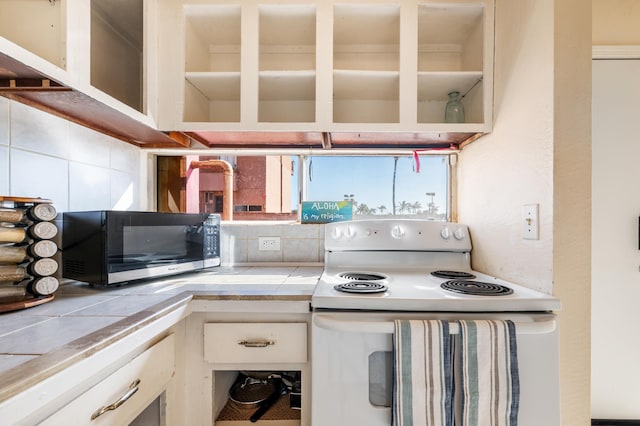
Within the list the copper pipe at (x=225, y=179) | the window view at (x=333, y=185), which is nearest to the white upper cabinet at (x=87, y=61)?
the copper pipe at (x=225, y=179)

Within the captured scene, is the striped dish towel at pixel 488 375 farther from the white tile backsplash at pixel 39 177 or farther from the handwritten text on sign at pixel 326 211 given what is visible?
the white tile backsplash at pixel 39 177

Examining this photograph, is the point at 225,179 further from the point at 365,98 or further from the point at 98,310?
the point at 98,310

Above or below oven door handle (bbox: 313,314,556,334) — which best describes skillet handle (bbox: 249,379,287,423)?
below

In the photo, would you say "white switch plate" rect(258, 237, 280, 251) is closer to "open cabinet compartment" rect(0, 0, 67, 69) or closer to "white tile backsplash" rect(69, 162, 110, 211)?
"white tile backsplash" rect(69, 162, 110, 211)

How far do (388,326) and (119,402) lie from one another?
28.7 inches

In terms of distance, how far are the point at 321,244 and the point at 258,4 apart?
1.19m

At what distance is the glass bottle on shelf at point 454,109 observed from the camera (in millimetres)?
1443

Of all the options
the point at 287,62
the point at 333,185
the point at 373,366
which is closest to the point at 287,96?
the point at 287,62

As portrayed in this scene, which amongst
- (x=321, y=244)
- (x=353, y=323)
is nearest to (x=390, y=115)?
(x=321, y=244)

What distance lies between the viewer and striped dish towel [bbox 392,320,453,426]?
2.79 feet

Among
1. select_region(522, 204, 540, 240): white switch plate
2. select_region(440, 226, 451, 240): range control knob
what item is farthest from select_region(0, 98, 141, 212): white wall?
select_region(522, 204, 540, 240): white switch plate

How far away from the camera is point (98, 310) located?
81 cm

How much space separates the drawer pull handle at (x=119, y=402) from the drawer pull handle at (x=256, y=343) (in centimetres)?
33

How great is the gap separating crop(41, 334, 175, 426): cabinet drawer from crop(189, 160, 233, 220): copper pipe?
0.90 meters
